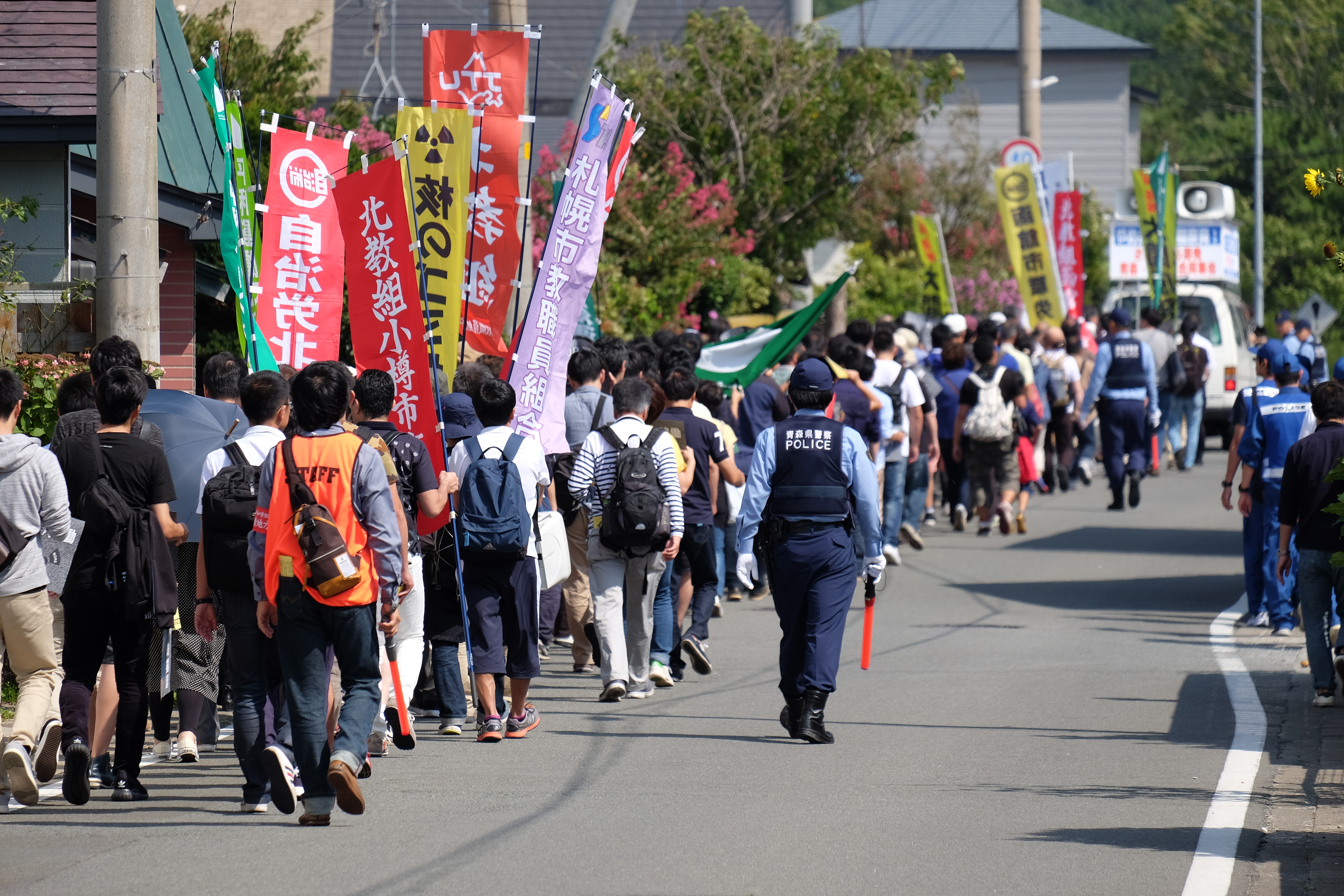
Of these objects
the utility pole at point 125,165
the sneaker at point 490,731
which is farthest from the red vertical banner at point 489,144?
the sneaker at point 490,731

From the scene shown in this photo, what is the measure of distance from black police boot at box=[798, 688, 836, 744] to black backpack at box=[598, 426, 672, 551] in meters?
1.35

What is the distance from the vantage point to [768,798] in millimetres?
7508

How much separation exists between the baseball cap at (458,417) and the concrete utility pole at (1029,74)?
1842cm

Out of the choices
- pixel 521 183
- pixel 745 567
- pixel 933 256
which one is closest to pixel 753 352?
pixel 521 183

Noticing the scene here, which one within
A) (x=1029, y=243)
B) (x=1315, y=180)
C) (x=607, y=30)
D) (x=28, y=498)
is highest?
(x=607, y=30)

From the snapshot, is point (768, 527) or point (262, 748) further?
point (768, 527)

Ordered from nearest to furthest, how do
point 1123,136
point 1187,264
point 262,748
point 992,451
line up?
point 262,748 → point 992,451 → point 1187,264 → point 1123,136

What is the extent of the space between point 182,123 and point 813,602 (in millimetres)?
7912

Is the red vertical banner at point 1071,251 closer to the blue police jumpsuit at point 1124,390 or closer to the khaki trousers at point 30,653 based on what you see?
the blue police jumpsuit at point 1124,390

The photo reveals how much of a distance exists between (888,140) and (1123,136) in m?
33.2

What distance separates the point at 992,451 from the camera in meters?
17.1

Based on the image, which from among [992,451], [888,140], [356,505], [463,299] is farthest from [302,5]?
[356,505]

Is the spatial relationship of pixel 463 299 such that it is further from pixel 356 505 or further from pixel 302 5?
pixel 302 5

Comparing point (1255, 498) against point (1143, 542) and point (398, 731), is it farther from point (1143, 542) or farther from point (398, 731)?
point (398, 731)
